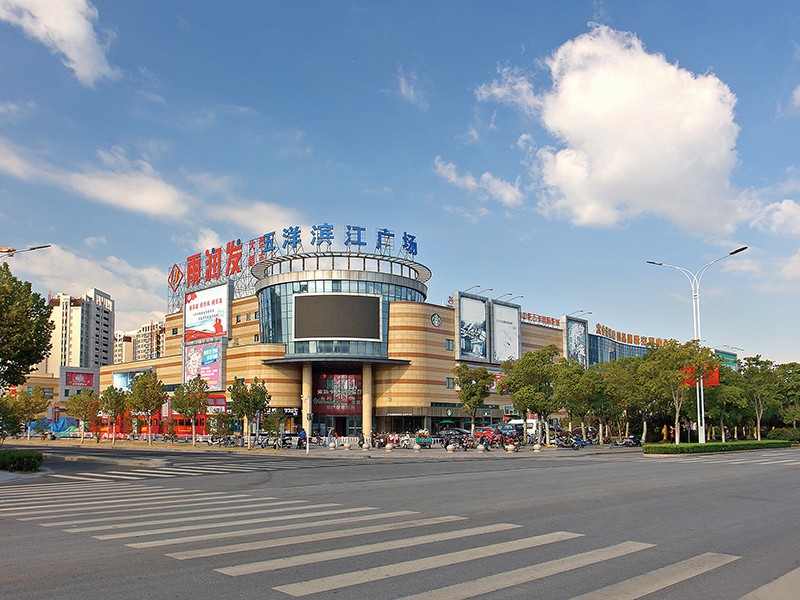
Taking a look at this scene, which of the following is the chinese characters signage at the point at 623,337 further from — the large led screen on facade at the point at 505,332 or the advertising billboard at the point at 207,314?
the advertising billboard at the point at 207,314

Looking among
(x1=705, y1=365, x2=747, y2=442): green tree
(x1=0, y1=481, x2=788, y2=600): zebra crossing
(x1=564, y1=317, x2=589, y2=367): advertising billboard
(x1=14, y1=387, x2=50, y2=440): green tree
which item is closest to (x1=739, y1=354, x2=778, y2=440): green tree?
(x1=705, y1=365, x2=747, y2=442): green tree

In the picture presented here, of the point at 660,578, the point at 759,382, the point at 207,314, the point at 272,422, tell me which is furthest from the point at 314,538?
the point at 207,314

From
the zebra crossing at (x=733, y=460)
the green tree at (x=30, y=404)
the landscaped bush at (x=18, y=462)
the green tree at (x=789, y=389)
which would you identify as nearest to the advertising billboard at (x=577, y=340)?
the green tree at (x=789, y=389)

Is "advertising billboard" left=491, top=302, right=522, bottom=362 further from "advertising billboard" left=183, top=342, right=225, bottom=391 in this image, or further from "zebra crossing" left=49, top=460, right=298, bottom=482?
"zebra crossing" left=49, top=460, right=298, bottom=482

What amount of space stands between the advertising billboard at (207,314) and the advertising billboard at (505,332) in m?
36.3

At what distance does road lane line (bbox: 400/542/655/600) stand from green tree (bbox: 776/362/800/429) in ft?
219

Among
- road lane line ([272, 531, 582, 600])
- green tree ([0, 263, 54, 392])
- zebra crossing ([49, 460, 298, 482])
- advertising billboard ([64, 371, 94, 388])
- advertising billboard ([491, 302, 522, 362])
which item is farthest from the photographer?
advertising billboard ([64, 371, 94, 388])

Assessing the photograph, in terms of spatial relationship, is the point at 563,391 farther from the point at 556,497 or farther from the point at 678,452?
the point at 556,497

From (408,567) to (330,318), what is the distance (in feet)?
227

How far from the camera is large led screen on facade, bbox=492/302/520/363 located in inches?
3529

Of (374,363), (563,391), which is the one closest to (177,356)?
(374,363)

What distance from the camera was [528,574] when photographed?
825 cm

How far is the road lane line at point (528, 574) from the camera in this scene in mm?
7305

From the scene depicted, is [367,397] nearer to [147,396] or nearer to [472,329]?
[472,329]
